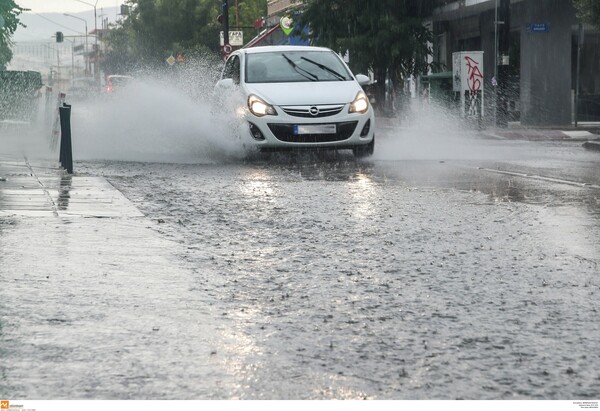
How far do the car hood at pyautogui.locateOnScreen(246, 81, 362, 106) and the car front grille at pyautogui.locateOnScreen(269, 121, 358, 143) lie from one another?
0.31 meters

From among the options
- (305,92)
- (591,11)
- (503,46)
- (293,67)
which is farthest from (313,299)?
(503,46)

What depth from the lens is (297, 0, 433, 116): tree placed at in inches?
1547

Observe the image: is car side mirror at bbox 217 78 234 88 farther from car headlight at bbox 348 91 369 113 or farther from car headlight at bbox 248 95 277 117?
car headlight at bbox 348 91 369 113

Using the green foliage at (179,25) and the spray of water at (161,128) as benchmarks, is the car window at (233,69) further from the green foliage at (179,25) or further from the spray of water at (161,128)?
the green foliage at (179,25)

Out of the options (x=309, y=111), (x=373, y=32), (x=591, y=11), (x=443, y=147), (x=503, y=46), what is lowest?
(x=443, y=147)

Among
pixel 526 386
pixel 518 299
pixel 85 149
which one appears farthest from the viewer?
pixel 85 149

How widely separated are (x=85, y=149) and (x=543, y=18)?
61.9 ft

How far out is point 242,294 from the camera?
6883mm

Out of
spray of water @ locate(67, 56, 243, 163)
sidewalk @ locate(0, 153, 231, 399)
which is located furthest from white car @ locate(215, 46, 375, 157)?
sidewalk @ locate(0, 153, 231, 399)

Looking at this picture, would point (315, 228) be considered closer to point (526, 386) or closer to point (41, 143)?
point (526, 386)

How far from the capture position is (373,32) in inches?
1559

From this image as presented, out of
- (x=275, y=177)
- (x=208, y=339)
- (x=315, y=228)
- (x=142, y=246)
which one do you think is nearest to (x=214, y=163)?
(x=275, y=177)

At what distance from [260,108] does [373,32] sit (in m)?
22.6

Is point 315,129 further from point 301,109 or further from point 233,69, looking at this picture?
point 233,69
